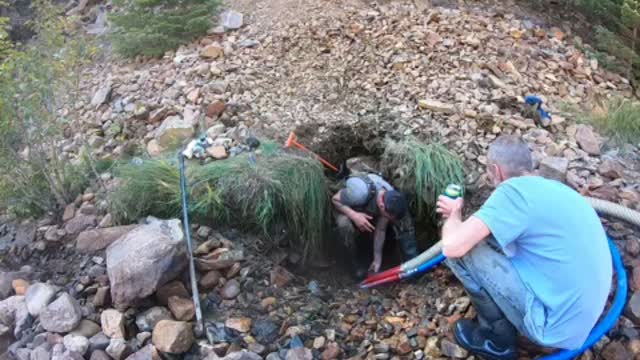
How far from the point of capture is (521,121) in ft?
13.0

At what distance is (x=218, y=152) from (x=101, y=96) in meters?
1.59

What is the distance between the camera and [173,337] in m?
2.79

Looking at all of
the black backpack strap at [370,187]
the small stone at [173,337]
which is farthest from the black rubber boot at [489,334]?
the small stone at [173,337]

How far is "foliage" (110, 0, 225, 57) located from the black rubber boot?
342 cm

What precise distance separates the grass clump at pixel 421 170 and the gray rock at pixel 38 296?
84.9 inches

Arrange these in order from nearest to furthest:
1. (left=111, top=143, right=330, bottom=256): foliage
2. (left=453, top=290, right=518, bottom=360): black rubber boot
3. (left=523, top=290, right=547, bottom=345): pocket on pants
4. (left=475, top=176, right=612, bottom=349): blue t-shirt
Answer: (left=475, top=176, right=612, bottom=349): blue t-shirt, (left=523, top=290, right=547, bottom=345): pocket on pants, (left=453, top=290, right=518, bottom=360): black rubber boot, (left=111, top=143, right=330, bottom=256): foliage

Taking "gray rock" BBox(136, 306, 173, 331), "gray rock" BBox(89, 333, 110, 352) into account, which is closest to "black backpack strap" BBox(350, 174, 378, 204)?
"gray rock" BBox(136, 306, 173, 331)

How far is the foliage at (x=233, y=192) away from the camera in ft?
11.5

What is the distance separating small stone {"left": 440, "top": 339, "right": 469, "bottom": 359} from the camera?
2856mm

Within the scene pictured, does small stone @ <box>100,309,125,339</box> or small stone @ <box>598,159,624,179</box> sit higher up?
small stone @ <box>598,159,624,179</box>

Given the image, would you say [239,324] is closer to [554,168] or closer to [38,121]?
[38,121]

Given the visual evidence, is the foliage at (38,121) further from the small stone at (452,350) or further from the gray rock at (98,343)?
the small stone at (452,350)

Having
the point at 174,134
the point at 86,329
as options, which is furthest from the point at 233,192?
the point at 86,329

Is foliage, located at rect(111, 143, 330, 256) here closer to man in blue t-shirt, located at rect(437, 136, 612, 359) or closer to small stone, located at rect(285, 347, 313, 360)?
small stone, located at rect(285, 347, 313, 360)
